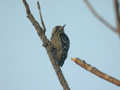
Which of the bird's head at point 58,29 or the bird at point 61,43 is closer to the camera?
the bird at point 61,43

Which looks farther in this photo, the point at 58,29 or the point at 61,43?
the point at 58,29

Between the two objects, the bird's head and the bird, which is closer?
the bird

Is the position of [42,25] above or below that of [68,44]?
below

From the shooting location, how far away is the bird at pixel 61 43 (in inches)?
308

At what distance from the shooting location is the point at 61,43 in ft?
25.7

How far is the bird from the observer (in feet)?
25.7

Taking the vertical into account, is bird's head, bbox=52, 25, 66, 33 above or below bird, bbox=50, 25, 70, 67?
above

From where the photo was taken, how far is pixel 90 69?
1.51m

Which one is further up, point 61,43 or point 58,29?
point 58,29

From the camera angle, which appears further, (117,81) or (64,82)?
(64,82)

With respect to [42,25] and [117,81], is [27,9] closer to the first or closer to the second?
[42,25]

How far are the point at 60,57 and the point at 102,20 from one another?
6982mm

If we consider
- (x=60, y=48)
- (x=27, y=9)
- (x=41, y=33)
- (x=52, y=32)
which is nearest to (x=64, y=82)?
(x=41, y=33)

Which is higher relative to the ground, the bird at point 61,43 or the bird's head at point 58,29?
the bird's head at point 58,29
